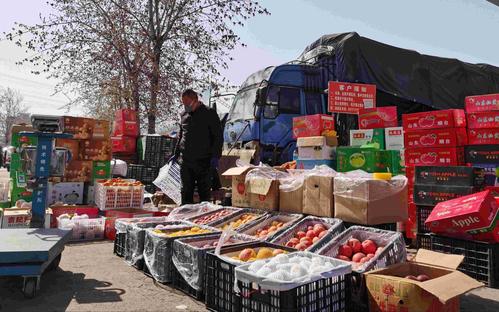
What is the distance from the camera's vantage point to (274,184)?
4.77 metres

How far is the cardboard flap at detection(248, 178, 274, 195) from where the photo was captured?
4742 mm

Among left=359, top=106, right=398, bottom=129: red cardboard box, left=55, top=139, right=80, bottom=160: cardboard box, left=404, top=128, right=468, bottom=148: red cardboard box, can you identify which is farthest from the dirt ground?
left=359, top=106, right=398, bottom=129: red cardboard box

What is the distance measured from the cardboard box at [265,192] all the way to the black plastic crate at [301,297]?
79.4 inches

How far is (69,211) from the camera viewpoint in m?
6.45

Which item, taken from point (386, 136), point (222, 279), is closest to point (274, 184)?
point (222, 279)

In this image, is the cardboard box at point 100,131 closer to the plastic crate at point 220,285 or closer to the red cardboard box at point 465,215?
the plastic crate at point 220,285

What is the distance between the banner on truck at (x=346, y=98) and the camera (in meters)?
10.1

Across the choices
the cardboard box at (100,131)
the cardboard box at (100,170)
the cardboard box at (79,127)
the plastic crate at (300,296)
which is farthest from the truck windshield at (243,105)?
the plastic crate at (300,296)

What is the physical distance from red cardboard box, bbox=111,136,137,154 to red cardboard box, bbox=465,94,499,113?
30.4 ft

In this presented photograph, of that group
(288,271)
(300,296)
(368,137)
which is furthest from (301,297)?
(368,137)

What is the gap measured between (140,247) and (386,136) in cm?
522

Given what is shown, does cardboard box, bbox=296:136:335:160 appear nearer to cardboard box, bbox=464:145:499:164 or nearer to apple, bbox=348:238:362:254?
cardboard box, bbox=464:145:499:164

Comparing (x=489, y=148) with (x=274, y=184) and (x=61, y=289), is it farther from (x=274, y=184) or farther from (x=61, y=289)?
(x=61, y=289)

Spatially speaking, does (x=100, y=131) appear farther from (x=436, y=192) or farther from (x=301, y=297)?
(x=301, y=297)
